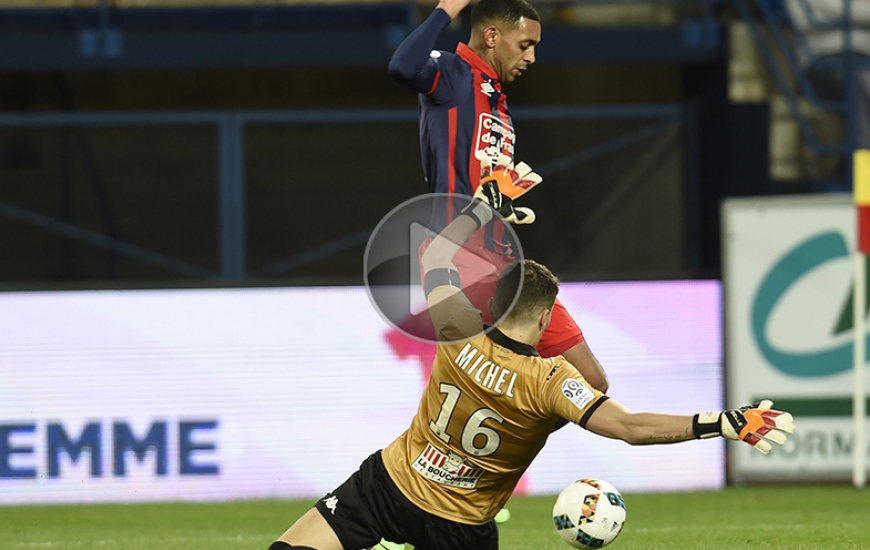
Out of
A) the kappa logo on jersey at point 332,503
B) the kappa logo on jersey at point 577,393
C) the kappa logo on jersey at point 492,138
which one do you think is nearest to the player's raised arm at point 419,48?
the kappa logo on jersey at point 492,138

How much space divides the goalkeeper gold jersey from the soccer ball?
0.31 m

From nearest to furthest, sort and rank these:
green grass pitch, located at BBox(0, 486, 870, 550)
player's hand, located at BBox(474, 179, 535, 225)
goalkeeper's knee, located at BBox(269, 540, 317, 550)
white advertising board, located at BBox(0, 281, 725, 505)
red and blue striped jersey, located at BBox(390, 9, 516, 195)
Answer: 1. goalkeeper's knee, located at BBox(269, 540, 317, 550)
2. player's hand, located at BBox(474, 179, 535, 225)
3. red and blue striped jersey, located at BBox(390, 9, 516, 195)
4. green grass pitch, located at BBox(0, 486, 870, 550)
5. white advertising board, located at BBox(0, 281, 725, 505)

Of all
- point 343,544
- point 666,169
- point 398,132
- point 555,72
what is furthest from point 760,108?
point 343,544

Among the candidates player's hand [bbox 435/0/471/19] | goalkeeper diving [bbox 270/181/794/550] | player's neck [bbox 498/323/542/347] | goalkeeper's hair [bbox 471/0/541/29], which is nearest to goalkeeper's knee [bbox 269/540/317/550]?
goalkeeper diving [bbox 270/181/794/550]

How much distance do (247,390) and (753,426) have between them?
264 inches

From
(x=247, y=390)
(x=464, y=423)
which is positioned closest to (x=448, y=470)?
(x=464, y=423)

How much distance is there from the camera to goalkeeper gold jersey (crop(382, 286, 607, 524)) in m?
5.18

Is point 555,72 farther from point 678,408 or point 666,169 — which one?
point 678,408

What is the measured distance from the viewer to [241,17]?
14297 mm

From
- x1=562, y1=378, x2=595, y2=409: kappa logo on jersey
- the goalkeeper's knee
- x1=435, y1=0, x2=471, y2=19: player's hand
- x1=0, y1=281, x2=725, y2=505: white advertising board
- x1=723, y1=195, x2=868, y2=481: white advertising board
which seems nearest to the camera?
x1=562, y1=378, x2=595, y2=409: kappa logo on jersey

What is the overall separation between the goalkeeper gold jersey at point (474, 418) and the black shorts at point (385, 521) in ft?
0.13

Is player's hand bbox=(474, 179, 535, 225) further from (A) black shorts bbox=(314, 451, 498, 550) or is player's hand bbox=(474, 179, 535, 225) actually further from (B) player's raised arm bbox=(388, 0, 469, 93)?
(A) black shorts bbox=(314, 451, 498, 550)

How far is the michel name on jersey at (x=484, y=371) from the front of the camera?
5203 mm

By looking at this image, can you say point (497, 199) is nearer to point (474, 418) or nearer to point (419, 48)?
point (419, 48)
